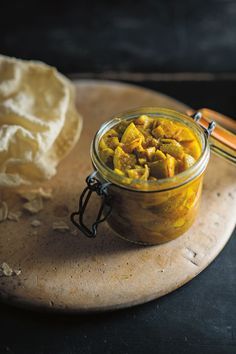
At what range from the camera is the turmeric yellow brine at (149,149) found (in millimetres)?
955

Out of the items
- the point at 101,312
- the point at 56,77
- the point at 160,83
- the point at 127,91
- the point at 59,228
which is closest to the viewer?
the point at 101,312

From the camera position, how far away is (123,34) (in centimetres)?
179

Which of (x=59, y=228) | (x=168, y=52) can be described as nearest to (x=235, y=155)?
(x=59, y=228)

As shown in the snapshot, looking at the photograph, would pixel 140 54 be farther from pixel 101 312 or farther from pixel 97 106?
pixel 101 312

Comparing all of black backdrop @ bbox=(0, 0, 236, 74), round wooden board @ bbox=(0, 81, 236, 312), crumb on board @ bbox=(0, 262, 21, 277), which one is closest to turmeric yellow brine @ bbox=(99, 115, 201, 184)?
round wooden board @ bbox=(0, 81, 236, 312)

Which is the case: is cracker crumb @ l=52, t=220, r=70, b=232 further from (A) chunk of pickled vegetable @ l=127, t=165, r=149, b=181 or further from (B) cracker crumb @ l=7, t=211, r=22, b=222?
(A) chunk of pickled vegetable @ l=127, t=165, r=149, b=181

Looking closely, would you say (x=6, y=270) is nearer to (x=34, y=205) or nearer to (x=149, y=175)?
(x=34, y=205)

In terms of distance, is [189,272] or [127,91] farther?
[127,91]

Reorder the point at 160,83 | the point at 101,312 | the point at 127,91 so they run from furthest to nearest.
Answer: the point at 160,83, the point at 127,91, the point at 101,312

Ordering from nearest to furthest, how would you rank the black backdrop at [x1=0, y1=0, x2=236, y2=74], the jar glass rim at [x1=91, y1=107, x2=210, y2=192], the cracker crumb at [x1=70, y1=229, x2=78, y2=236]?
the jar glass rim at [x1=91, y1=107, x2=210, y2=192] < the cracker crumb at [x1=70, y1=229, x2=78, y2=236] < the black backdrop at [x1=0, y1=0, x2=236, y2=74]

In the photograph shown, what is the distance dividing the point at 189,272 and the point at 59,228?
0.29 metres

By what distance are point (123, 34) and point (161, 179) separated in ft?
3.23

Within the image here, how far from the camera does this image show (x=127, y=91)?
1.44m

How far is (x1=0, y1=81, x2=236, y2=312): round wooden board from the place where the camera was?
99cm
